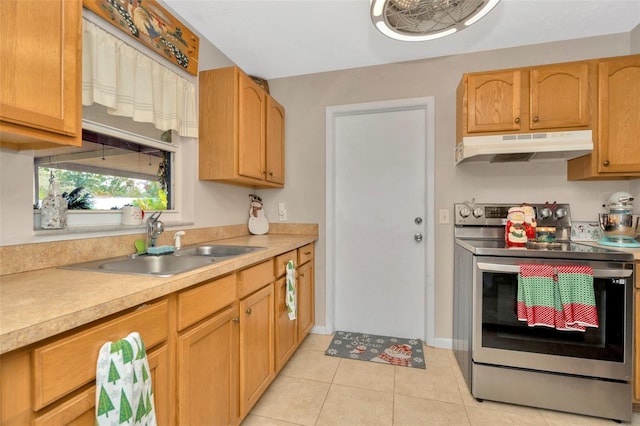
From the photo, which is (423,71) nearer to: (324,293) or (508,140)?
(508,140)

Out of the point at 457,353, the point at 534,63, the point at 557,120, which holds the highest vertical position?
the point at 534,63

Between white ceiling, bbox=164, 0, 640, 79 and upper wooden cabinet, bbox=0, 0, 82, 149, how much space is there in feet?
3.68

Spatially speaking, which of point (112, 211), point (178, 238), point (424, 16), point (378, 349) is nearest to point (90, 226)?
point (112, 211)

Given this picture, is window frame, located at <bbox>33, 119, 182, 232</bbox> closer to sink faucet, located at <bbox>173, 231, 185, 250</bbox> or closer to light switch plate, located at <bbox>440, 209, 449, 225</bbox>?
sink faucet, located at <bbox>173, 231, 185, 250</bbox>

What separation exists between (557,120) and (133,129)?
9.04ft

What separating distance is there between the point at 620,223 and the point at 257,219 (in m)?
2.71

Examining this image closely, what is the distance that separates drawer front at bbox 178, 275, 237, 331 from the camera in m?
1.08

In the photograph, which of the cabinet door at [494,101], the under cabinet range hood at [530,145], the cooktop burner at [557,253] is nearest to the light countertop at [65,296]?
the cooktop burner at [557,253]

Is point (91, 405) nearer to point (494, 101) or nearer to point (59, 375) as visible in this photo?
point (59, 375)

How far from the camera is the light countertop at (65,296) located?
625mm

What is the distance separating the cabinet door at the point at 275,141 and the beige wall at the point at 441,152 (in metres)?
0.11

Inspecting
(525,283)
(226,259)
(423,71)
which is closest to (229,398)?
(226,259)

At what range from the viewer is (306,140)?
9.02ft

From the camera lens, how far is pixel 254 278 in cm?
158
